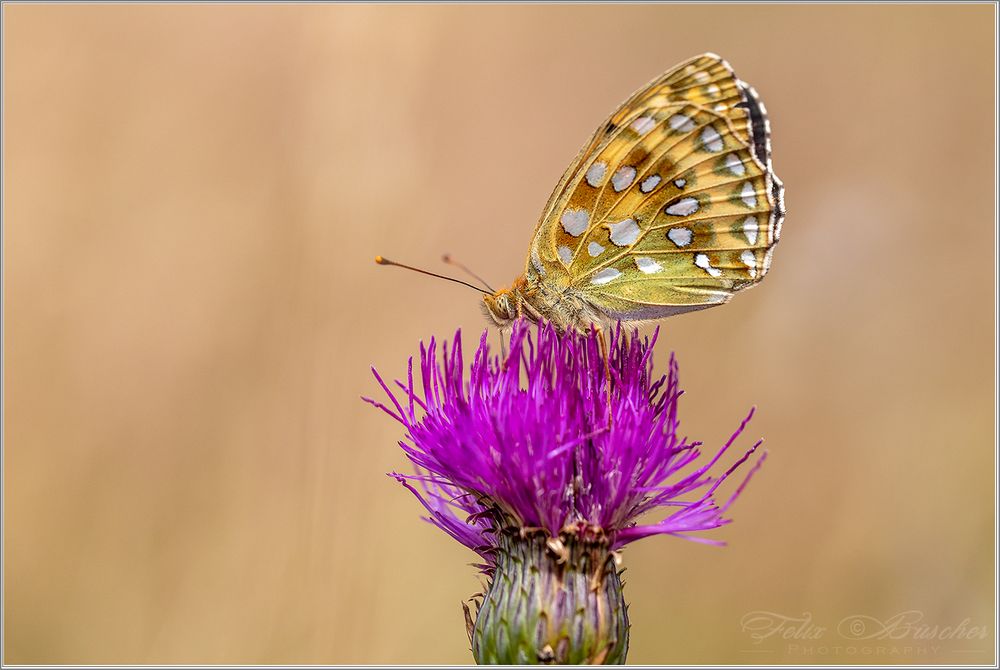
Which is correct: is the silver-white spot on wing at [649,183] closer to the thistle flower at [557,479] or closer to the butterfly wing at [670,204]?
the butterfly wing at [670,204]

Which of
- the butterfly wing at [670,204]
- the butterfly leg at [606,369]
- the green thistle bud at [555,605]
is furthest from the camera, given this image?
the butterfly wing at [670,204]

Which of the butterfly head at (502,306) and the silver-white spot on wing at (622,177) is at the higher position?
the silver-white spot on wing at (622,177)

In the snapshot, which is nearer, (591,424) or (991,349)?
(591,424)

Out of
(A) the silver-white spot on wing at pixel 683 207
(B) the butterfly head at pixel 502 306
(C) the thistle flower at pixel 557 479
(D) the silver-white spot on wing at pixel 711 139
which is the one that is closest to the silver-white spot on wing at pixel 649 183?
(A) the silver-white spot on wing at pixel 683 207

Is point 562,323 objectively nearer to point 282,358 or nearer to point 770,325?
point 770,325

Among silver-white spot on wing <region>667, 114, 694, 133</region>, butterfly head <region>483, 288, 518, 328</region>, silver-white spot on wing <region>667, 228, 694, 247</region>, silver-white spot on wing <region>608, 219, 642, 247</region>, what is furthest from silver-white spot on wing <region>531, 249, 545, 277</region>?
silver-white spot on wing <region>667, 114, 694, 133</region>

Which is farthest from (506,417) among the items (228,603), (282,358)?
(282,358)
